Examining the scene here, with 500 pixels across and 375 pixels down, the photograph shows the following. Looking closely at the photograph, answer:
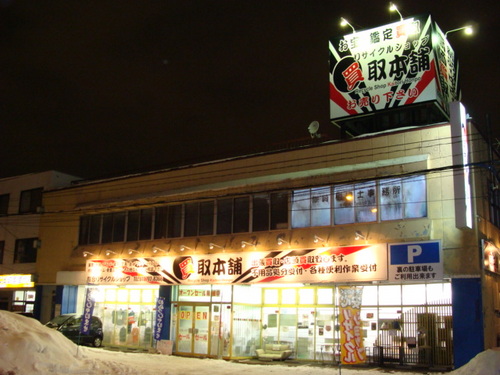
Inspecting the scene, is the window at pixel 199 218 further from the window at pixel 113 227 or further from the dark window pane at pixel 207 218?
the window at pixel 113 227

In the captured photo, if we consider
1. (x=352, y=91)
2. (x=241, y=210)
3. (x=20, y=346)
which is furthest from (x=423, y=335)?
(x=20, y=346)

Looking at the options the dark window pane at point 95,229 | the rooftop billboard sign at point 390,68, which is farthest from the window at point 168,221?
the rooftop billboard sign at point 390,68

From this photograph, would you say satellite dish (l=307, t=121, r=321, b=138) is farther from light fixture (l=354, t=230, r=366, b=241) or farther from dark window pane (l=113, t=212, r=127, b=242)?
dark window pane (l=113, t=212, r=127, b=242)

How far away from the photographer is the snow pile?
15.8m

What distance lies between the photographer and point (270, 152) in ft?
78.3

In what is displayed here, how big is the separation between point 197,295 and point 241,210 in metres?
4.50

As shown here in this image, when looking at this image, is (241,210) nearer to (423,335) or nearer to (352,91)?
(352,91)

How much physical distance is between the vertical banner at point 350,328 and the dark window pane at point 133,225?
13.1m

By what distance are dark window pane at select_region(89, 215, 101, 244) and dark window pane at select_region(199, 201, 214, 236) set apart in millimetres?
6829

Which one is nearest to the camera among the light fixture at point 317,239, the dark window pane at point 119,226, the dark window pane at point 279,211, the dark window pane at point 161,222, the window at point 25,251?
the light fixture at point 317,239

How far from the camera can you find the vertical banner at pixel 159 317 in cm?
2556

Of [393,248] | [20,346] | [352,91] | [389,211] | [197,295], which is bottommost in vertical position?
[20,346]

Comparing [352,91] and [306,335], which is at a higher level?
[352,91]

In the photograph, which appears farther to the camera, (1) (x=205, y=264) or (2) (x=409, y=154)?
(1) (x=205, y=264)
